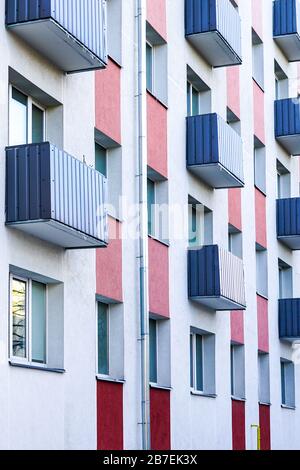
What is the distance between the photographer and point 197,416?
2219 cm

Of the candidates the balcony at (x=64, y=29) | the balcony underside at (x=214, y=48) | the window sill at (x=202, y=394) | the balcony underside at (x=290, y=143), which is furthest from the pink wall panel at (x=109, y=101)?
the balcony underside at (x=290, y=143)

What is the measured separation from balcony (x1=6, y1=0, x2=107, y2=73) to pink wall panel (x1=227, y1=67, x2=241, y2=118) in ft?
31.1

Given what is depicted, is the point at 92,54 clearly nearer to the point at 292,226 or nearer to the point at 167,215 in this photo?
the point at 167,215

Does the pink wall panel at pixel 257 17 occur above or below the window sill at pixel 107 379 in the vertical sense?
above

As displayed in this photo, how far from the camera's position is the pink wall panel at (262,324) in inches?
1096

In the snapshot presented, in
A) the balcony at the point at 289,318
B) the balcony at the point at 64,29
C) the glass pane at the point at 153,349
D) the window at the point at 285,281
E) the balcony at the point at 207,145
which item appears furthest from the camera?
the window at the point at 285,281

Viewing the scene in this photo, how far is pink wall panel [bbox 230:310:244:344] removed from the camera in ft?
83.1

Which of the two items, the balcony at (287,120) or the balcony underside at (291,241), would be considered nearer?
the balcony underside at (291,241)

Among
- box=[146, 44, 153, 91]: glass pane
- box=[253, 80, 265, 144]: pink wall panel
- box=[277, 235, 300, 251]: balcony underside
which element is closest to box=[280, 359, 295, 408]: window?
box=[277, 235, 300, 251]: balcony underside

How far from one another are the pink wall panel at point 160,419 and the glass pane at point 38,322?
13.5ft

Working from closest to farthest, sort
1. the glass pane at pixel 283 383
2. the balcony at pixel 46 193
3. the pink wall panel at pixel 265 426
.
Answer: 1. the balcony at pixel 46 193
2. the pink wall panel at pixel 265 426
3. the glass pane at pixel 283 383

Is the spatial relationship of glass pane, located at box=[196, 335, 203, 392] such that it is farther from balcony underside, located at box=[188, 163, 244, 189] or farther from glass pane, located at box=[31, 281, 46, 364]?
glass pane, located at box=[31, 281, 46, 364]

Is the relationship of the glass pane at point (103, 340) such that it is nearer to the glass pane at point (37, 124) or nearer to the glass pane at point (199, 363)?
the glass pane at point (37, 124)

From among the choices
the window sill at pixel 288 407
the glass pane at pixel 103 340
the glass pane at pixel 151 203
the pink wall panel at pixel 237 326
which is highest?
the glass pane at pixel 151 203
